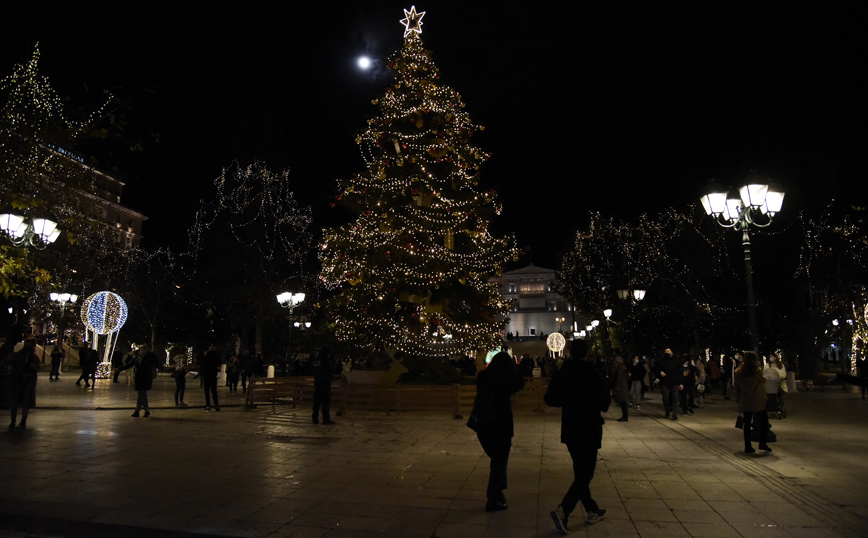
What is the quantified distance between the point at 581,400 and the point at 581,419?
0.17 m

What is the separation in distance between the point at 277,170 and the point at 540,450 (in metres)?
35.5

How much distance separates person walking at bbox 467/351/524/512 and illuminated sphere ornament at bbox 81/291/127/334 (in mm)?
23979

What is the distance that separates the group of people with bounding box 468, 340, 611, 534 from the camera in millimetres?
5652

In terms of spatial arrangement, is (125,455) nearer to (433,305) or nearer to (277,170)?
(433,305)

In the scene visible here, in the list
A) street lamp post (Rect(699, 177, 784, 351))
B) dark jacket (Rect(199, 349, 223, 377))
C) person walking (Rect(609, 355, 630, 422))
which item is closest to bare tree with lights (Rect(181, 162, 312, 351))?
dark jacket (Rect(199, 349, 223, 377))

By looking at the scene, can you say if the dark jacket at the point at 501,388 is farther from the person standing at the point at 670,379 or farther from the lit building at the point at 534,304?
the lit building at the point at 534,304

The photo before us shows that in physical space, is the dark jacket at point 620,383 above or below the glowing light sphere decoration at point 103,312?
below

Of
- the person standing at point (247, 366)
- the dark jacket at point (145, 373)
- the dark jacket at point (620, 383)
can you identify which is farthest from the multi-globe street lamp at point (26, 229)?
the dark jacket at point (620, 383)

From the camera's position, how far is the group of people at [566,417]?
5.65 m

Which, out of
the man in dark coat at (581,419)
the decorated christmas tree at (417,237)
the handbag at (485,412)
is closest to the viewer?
the man in dark coat at (581,419)

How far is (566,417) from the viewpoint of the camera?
229 inches

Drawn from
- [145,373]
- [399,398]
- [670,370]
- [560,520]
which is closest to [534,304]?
[670,370]

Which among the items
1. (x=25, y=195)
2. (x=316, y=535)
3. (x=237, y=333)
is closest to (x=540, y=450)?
(x=316, y=535)

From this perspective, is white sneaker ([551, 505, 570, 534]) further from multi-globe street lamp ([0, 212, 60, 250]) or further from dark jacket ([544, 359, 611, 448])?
multi-globe street lamp ([0, 212, 60, 250])
